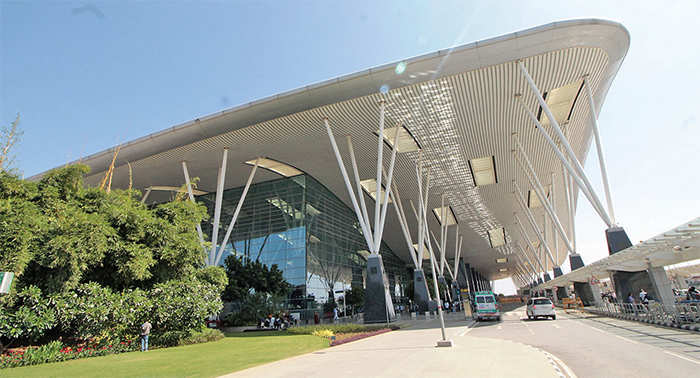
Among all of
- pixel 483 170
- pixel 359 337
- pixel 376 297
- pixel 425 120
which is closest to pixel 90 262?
pixel 359 337

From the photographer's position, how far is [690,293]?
16156mm

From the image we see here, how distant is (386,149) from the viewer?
29031 mm

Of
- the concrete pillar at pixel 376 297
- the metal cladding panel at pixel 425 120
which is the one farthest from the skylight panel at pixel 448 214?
the concrete pillar at pixel 376 297

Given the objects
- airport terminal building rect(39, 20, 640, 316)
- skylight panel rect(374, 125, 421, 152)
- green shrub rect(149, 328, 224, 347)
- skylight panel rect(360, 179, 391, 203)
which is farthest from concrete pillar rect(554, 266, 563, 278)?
green shrub rect(149, 328, 224, 347)

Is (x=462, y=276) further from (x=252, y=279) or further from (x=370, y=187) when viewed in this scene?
(x=252, y=279)

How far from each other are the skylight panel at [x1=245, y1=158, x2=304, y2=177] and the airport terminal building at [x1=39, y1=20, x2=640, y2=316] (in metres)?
0.17

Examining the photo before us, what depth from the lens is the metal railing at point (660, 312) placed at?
12.0m

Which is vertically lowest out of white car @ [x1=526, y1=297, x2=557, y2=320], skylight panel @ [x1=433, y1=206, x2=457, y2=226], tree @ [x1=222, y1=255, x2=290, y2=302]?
white car @ [x1=526, y1=297, x2=557, y2=320]

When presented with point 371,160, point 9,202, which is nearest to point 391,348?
point 9,202

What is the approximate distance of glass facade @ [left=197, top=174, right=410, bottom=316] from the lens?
30.7 metres

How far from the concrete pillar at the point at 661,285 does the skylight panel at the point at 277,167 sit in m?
24.9

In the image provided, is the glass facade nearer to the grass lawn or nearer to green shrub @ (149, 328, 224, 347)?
green shrub @ (149, 328, 224, 347)

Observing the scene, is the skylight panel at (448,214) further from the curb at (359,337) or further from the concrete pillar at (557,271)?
the curb at (359,337)

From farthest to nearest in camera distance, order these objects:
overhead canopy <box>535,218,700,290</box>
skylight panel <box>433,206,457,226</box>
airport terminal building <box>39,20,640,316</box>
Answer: skylight panel <box>433,206,457,226</box>, airport terminal building <box>39,20,640,316</box>, overhead canopy <box>535,218,700,290</box>
